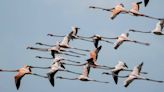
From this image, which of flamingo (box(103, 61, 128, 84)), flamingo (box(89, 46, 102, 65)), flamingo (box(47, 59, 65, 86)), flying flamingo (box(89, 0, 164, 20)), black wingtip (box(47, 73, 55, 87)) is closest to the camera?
black wingtip (box(47, 73, 55, 87))

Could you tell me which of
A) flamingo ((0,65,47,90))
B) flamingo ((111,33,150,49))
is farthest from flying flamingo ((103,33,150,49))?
flamingo ((0,65,47,90))

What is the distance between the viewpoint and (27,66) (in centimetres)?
6738

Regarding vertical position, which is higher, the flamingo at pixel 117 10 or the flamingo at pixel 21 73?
the flamingo at pixel 117 10

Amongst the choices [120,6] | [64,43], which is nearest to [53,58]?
[64,43]

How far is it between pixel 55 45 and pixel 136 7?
7.32 meters

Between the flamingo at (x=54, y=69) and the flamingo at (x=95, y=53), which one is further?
the flamingo at (x=95, y=53)

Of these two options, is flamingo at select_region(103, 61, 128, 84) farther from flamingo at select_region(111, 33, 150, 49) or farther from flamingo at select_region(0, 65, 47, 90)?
flamingo at select_region(0, 65, 47, 90)

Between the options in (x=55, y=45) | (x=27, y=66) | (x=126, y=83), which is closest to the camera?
(x=126, y=83)

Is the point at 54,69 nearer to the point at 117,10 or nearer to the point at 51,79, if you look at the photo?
the point at 51,79

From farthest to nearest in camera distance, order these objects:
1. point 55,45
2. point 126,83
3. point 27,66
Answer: point 55,45 < point 27,66 < point 126,83

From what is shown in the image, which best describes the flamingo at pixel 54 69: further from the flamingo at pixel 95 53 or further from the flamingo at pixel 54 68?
the flamingo at pixel 95 53

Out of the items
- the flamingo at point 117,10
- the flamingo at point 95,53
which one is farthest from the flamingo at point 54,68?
the flamingo at point 117,10

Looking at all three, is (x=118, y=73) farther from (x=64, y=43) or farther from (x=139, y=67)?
(x=64, y=43)

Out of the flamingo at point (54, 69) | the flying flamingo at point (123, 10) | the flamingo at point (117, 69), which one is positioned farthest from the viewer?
the flying flamingo at point (123, 10)
